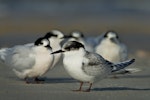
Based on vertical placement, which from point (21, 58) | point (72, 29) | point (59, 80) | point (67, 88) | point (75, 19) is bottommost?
point (67, 88)

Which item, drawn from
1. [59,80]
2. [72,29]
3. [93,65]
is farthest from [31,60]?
[72,29]

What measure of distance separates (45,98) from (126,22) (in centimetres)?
1757

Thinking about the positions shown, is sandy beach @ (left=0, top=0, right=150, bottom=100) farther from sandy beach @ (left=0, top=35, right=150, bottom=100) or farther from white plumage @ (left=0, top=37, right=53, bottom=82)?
white plumage @ (left=0, top=37, right=53, bottom=82)

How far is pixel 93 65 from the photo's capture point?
911 centimetres

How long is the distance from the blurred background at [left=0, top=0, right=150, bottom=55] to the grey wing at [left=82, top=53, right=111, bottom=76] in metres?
8.74

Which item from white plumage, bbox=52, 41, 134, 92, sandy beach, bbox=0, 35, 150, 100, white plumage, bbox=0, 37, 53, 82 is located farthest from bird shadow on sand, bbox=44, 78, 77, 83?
white plumage, bbox=52, 41, 134, 92

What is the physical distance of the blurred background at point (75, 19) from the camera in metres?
21.4

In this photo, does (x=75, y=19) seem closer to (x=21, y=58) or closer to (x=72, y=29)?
(x=72, y=29)

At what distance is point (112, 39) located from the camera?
1270cm

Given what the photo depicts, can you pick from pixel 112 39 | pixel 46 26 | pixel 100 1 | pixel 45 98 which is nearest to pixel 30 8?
pixel 100 1

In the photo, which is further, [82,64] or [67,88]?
[67,88]

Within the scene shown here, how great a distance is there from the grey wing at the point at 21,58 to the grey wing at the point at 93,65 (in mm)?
1302

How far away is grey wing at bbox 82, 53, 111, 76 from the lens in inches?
355

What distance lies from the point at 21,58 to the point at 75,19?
53.5 ft
